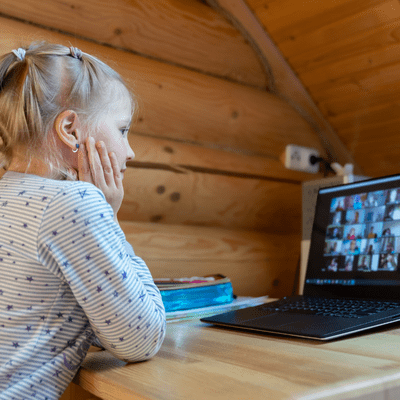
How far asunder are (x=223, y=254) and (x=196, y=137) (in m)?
0.42

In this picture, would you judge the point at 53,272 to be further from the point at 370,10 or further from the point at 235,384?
the point at 370,10

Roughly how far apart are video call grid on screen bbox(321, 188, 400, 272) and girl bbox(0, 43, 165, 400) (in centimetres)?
57

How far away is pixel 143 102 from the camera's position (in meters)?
1.41

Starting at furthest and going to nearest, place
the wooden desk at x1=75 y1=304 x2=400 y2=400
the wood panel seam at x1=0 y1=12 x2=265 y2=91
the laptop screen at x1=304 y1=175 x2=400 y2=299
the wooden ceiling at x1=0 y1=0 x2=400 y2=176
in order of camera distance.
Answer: the wooden ceiling at x1=0 y1=0 x2=400 y2=176 < the wood panel seam at x1=0 y1=12 x2=265 y2=91 < the laptop screen at x1=304 y1=175 x2=400 y2=299 < the wooden desk at x1=75 y1=304 x2=400 y2=400

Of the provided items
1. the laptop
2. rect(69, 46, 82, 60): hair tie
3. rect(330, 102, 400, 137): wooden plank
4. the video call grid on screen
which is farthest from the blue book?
rect(330, 102, 400, 137): wooden plank

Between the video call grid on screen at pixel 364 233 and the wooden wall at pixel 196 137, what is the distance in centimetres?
51

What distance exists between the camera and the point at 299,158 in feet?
5.77

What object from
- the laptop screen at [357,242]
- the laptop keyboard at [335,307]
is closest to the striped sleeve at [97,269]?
the laptop keyboard at [335,307]

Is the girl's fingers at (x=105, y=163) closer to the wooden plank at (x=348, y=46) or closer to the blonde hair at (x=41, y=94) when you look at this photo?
the blonde hair at (x=41, y=94)

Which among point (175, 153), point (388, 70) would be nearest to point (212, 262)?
point (175, 153)

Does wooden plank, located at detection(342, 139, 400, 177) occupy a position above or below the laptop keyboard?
above

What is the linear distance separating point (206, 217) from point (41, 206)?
38.6 inches

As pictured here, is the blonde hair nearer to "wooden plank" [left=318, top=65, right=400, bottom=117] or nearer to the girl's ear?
the girl's ear

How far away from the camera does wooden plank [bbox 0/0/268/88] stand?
1.27 metres
